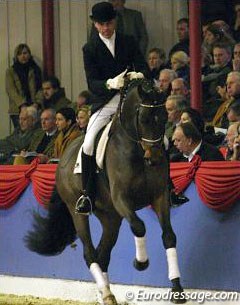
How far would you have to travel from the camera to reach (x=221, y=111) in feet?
34.2

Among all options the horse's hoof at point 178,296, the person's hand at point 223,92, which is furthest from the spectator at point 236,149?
the person's hand at point 223,92

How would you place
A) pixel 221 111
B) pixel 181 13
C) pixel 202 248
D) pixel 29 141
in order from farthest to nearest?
1. pixel 181 13
2. pixel 29 141
3. pixel 221 111
4. pixel 202 248

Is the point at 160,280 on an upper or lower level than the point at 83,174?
lower

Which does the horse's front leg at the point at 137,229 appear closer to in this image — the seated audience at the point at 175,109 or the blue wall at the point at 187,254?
the blue wall at the point at 187,254

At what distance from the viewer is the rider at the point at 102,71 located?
873cm

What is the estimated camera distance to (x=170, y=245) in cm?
799

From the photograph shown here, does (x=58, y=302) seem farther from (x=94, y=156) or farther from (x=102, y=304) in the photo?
(x=94, y=156)

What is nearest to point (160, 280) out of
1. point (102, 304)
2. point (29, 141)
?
point (102, 304)

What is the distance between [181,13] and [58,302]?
17.7ft

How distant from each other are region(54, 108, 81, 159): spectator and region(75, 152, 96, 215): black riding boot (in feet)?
8.76

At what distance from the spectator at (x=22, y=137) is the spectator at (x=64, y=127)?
4.68ft

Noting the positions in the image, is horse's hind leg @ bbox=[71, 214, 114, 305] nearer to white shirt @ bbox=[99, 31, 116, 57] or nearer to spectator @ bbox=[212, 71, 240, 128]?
white shirt @ bbox=[99, 31, 116, 57]
